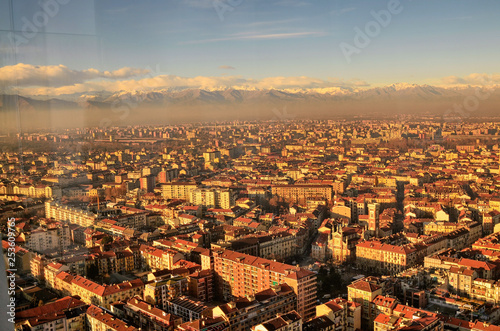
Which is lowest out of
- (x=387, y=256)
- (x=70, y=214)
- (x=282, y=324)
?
(x=387, y=256)

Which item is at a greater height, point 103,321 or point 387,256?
point 103,321

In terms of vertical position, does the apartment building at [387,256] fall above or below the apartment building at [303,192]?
below

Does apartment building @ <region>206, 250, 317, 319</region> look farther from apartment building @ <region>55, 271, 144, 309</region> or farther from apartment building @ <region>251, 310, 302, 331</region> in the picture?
apartment building @ <region>55, 271, 144, 309</region>

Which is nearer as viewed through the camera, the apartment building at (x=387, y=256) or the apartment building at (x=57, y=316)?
the apartment building at (x=57, y=316)

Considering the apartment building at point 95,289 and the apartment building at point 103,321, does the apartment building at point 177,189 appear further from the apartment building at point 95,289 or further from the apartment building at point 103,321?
the apartment building at point 103,321

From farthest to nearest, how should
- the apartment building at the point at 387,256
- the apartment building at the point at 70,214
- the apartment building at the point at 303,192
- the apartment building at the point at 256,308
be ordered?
the apartment building at the point at 303,192 < the apartment building at the point at 387,256 < the apartment building at the point at 70,214 < the apartment building at the point at 256,308

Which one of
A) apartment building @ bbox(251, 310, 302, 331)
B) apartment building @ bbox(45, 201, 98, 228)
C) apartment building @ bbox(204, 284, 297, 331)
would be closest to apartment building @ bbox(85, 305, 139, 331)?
apartment building @ bbox(204, 284, 297, 331)

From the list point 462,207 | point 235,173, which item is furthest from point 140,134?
point 462,207

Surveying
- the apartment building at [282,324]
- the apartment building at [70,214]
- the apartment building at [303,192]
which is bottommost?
the apartment building at [303,192]

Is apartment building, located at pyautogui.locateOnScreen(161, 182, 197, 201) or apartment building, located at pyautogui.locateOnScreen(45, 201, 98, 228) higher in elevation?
apartment building, located at pyautogui.locateOnScreen(45, 201, 98, 228)

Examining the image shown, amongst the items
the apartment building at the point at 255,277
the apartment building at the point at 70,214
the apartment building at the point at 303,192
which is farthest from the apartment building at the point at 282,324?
the apartment building at the point at 303,192

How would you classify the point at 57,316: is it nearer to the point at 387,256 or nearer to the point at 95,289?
the point at 95,289

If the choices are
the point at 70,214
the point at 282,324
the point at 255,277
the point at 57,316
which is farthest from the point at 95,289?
the point at 282,324
